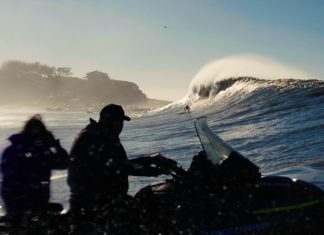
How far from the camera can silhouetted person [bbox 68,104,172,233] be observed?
5.93 metres

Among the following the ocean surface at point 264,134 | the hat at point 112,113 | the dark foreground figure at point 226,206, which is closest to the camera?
the dark foreground figure at point 226,206

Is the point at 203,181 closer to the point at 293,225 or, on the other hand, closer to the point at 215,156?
the point at 215,156

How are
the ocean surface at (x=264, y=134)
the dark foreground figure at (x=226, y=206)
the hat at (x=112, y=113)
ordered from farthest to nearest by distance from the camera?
1. the ocean surface at (x=264, y=134)
2. the hat at (x=112, y=113)
3. the dark foreground figure at (x=226, y=206)

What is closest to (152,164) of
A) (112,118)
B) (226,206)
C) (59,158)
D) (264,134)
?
(112,118)

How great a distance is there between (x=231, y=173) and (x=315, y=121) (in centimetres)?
1909

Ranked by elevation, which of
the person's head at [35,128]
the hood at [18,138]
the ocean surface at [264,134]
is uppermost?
the person's head at [35,128]

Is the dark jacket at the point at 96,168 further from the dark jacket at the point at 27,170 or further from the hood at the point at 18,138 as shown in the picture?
the hood at the point at 18,138

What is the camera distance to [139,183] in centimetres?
1298

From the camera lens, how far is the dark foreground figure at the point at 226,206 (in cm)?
591

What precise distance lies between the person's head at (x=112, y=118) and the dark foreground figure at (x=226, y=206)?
0.76 meters

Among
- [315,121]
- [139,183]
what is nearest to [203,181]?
[139,183]

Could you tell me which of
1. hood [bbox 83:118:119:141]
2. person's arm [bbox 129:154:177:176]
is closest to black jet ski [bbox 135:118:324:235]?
person's arm [bbox 129:154:177:176]

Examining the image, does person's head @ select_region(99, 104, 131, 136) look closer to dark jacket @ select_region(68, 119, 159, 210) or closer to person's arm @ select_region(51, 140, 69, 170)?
dark jacket @ select_region(68, 119, 159, 210)

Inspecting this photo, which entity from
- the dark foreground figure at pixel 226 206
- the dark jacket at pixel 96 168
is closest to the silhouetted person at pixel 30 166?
the dark jacket at pixel 96 168
